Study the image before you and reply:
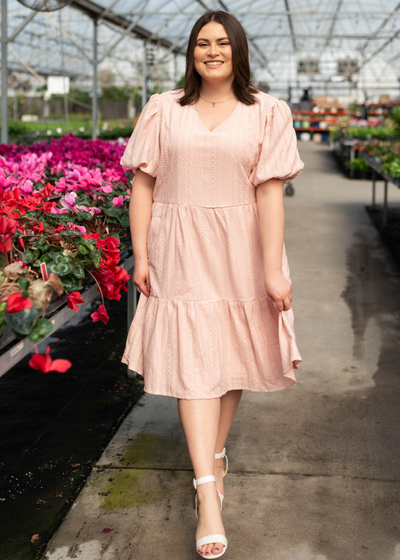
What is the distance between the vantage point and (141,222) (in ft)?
6.01

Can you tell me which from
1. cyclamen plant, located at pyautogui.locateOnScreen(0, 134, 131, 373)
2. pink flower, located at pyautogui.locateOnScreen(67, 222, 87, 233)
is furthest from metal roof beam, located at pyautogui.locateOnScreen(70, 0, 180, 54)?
pink flower, located at pyautogui.locateOnScreen(67, 222, 87, 233)

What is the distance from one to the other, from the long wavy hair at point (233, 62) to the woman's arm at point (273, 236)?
24 centimetres

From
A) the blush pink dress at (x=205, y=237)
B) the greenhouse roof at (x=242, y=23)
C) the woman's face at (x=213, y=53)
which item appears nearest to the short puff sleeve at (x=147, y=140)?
the blush pink dress at (x=205, y=237)

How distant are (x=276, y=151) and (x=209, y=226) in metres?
0.27

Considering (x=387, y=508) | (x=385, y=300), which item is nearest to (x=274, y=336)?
(x=387, y=508)

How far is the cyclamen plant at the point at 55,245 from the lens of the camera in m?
1.26

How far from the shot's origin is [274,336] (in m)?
1.86

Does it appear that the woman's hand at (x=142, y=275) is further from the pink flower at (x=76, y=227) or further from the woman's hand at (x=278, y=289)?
the woman's hand at (x=278, y=289)

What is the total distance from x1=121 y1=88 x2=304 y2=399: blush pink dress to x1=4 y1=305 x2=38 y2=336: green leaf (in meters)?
0.59

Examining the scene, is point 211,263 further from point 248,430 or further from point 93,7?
point 93,7

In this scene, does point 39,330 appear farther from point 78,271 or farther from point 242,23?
point 242,23

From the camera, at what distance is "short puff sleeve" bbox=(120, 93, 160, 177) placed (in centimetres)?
177

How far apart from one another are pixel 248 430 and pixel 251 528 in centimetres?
65

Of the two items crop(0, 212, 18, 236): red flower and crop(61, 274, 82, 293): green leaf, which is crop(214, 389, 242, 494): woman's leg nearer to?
crop(61, 274, 82, 293): green leaf
